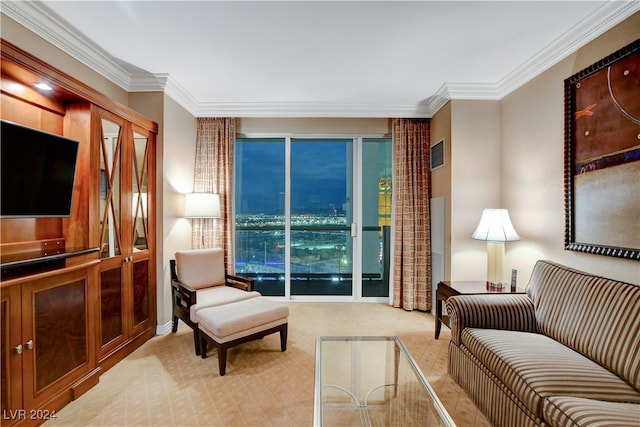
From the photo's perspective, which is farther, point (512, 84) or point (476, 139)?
point (476, 139)

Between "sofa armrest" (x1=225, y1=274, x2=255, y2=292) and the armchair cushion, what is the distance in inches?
3.0

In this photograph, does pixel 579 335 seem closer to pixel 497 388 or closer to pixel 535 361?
pixel 535 361

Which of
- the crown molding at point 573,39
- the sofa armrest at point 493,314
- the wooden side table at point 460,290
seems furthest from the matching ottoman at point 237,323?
the crown molding at point 573,39

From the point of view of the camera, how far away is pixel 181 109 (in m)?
3.43

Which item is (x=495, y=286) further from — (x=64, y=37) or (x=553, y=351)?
(x=64, y=37)

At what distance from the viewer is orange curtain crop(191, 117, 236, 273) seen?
12.3ft

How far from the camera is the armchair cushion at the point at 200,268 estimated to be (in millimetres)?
2955

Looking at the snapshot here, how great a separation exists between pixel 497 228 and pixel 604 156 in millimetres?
932

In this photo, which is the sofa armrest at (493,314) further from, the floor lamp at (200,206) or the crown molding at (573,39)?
the floor lamp at (200,206)

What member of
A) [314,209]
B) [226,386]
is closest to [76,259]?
[226,386]

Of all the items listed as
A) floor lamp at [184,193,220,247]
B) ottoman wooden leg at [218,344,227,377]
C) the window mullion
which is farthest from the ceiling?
ottoman wooden leg at [218,344,227,377]

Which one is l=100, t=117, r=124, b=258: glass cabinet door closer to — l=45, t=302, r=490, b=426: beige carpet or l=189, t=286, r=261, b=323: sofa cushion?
l=189, t=286, r=261, b=323: sofa cushion

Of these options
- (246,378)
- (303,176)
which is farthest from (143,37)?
(246,378)

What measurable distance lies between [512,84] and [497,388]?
285cm
